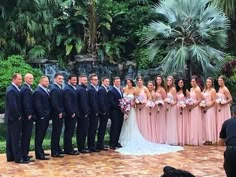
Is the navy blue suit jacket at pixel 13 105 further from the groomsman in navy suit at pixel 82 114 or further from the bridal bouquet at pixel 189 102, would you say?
the bridal bouquet at pixel 189 102

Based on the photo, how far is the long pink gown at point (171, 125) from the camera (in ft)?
36.0

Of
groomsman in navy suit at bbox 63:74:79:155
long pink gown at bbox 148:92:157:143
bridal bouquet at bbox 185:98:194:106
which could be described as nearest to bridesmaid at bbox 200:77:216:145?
bridal bouquet at bbox 185:98:194:106

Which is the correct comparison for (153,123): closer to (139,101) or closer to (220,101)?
(139,101)

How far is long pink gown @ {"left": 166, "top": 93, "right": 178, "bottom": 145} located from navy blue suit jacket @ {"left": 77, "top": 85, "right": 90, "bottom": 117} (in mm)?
2176

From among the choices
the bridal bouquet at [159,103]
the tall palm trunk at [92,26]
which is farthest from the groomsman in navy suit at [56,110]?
the tall palm trunk at [92,26]

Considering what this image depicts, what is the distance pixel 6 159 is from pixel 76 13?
41.1 ft

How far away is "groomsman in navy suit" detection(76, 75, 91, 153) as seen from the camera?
963cm

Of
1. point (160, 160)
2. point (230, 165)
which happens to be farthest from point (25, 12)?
point (230, 165)

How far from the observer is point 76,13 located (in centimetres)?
2078

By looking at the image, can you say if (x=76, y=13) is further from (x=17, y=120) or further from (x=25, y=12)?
(x=17, y=120)

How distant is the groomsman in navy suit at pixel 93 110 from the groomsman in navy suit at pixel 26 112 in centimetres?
142

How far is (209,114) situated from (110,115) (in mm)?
2356

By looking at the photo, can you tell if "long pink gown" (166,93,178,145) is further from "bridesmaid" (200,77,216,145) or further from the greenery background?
the greenery background

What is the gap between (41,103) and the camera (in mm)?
8961
